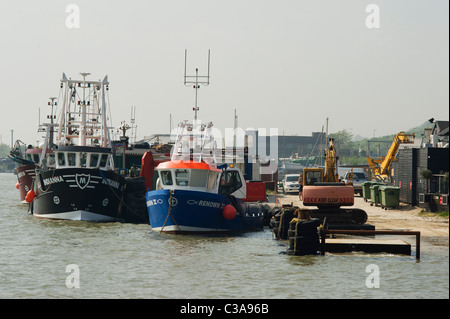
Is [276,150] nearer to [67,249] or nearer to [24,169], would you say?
[24,169]

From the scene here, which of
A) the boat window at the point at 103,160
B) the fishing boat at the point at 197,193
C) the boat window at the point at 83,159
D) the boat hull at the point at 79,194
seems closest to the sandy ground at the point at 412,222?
the fishing boat at the point at 197,193

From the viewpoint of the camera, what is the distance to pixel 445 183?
126ft

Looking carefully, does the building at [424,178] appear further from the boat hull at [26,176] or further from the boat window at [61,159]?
the boat hull at [26,176]

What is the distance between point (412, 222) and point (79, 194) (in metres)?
19.1

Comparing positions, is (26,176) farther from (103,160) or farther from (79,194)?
(79,194)

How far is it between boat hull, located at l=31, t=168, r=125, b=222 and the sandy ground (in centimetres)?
1559

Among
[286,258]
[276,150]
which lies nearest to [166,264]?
[286,258]

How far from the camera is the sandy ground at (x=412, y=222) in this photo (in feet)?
98.4

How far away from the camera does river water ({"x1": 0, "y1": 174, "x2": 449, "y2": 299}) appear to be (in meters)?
20.6

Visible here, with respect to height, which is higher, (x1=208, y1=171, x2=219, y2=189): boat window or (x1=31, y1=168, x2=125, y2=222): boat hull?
(x1=208, y1=171, x2=219, y2=189): boat window

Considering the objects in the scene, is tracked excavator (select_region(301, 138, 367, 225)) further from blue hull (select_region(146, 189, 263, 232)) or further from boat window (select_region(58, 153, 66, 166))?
boat window (select_region(58, 153, 66, 166))

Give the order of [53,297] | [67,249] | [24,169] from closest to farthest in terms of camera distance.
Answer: [53,297] < [67,249] < [24,169]

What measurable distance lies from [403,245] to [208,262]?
7.74m

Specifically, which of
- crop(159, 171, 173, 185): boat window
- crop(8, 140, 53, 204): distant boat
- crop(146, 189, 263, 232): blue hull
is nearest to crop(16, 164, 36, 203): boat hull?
crop(8, 140, 53, 204): distant boat
